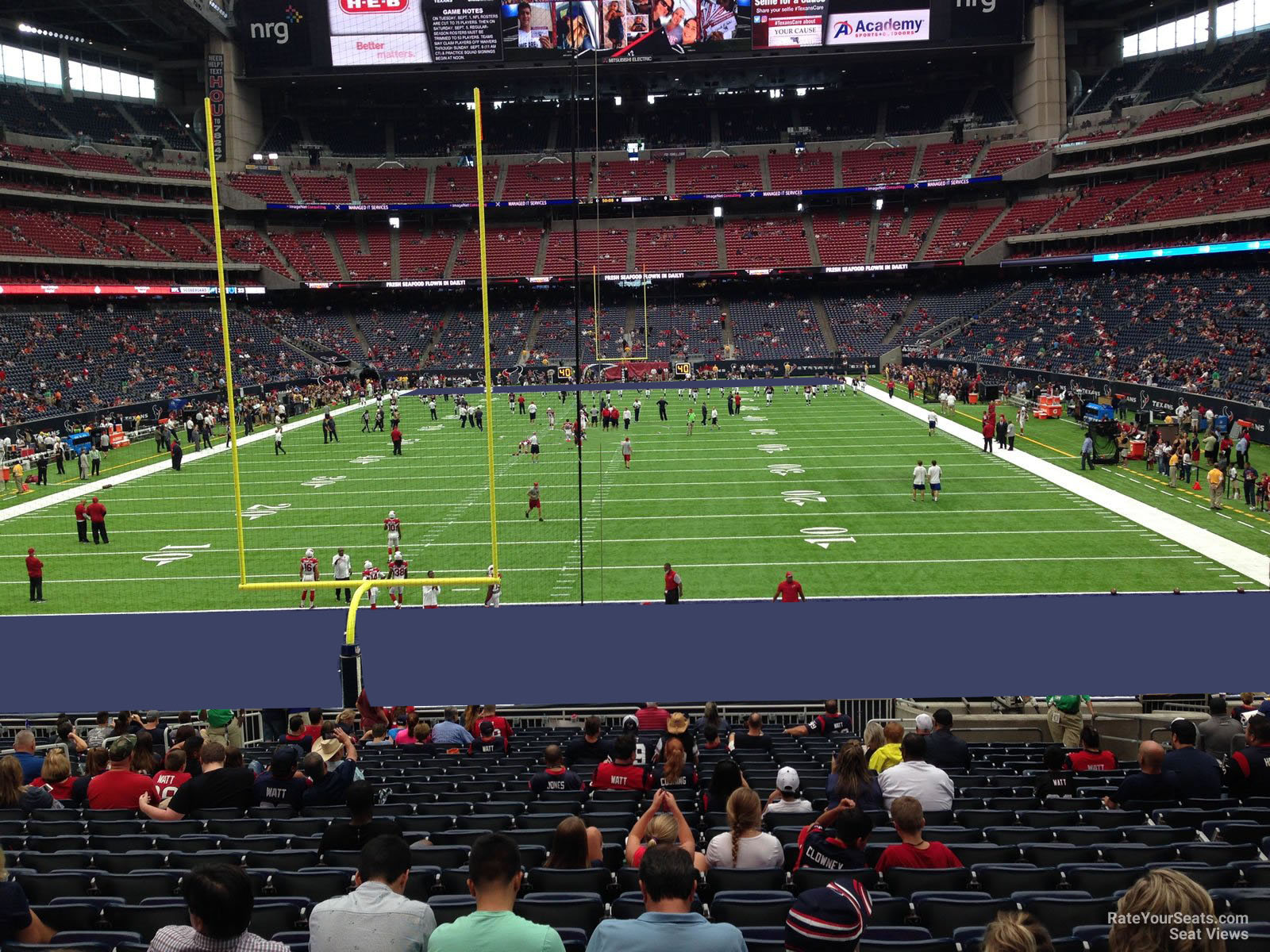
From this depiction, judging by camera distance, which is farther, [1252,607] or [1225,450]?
[1225,450]

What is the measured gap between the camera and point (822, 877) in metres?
4.42

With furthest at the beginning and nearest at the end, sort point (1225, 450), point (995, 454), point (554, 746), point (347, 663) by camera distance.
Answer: point (995, 454)
point (1225, 450)
point (347, 663)
point (554, 746)

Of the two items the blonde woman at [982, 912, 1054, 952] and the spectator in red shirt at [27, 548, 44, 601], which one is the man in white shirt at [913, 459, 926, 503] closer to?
the spectator in red shirt at [27, 548, 44, 601]

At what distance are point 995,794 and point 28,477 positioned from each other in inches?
1258

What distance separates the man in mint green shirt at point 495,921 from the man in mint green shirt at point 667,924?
7.5 inches

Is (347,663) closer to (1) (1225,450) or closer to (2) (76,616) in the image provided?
(2) (76,616)

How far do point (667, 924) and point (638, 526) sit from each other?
1959 centimetres

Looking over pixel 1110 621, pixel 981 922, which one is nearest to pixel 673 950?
pixel 981 922

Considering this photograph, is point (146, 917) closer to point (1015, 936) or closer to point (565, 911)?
point (565, 911)

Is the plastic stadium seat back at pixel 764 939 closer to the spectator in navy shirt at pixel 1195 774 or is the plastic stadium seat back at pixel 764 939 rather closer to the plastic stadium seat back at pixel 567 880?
the plastic stadium seat back at pixel 567 880

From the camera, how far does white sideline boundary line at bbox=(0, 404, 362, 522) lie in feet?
86.3

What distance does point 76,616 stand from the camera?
8.45 metres

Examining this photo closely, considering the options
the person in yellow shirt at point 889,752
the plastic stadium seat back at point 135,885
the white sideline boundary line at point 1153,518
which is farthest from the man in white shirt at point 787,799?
the white sideline boundary line at point 1153,518

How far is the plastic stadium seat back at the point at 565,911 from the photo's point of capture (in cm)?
416
